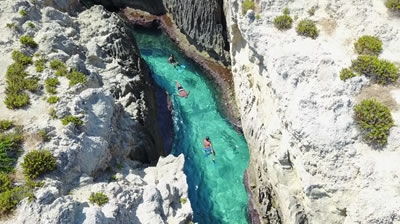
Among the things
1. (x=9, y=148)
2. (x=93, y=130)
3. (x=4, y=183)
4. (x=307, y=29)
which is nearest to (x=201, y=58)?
(x=307, y=29)

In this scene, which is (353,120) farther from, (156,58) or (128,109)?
(156,58)

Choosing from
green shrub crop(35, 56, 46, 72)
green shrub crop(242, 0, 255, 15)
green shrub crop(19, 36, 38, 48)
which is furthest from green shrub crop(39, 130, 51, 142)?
green shrub crop(242, 0, 255, 15)

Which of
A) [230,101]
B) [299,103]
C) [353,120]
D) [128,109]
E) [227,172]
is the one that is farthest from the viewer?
[230,101]

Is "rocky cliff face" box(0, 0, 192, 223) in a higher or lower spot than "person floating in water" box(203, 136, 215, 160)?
higher

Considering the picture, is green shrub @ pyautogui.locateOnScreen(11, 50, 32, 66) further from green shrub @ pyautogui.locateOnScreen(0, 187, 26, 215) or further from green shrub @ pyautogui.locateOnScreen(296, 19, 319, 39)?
green shrub @ pyautogui.locateOnScreen(296, 19, 319, 39)

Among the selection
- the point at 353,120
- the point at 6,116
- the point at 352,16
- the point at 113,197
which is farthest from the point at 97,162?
the point at 352,16

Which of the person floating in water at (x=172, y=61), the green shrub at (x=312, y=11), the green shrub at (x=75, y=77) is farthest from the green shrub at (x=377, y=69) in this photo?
the person floating in water at (x=172, y=61)
